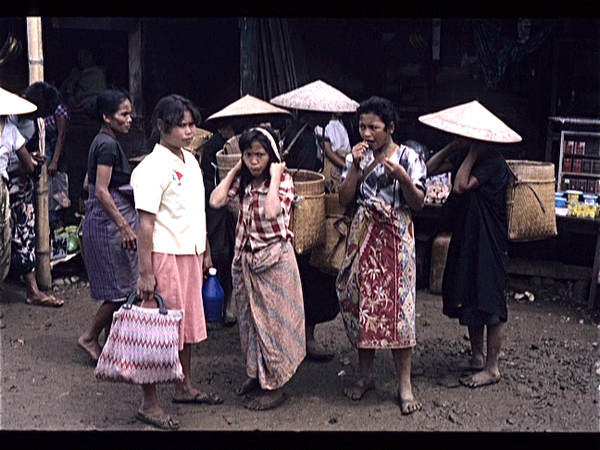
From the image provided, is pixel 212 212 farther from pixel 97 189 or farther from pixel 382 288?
pixel 382 288

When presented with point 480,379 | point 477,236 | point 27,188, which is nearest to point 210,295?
point 477,236

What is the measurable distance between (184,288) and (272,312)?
54 cm

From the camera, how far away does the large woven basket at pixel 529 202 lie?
5.56 metres

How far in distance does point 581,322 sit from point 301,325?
3011 mm

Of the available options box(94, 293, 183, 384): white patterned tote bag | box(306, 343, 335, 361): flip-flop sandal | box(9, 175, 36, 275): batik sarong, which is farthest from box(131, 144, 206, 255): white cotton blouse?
box(9, 175, 36, 275): batik sarong

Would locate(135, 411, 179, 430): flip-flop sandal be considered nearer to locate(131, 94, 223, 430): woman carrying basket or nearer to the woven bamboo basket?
locate(131, 94, 223, 430): woman carrying basket

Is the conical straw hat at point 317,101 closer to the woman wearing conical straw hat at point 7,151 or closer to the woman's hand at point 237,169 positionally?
the woman's hand at point 237,169

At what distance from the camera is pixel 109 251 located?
5590mm

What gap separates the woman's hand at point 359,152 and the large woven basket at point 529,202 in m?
1.19

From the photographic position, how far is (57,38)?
9773 mm

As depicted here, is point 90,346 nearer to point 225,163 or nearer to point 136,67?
point 225,163

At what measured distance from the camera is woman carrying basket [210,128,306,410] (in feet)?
16.0

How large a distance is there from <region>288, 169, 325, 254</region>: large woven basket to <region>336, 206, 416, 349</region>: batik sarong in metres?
0.42

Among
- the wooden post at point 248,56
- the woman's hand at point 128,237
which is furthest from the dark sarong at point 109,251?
the wooden post at point 248,56
